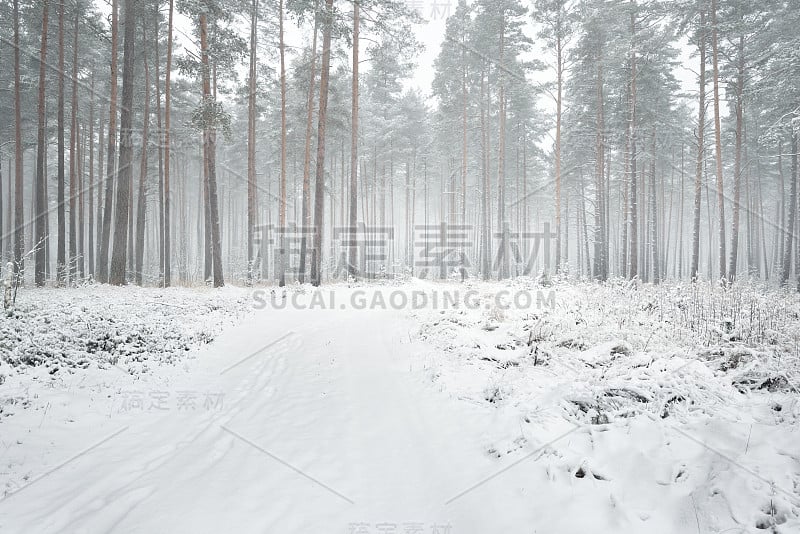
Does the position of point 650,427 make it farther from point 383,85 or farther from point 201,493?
point 383,85

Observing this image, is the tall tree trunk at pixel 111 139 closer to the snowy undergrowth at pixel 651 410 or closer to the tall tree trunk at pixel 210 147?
the tall tree trunk at pixel 210 147

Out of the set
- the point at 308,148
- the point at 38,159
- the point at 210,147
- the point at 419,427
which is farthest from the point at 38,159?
the point at 419,427

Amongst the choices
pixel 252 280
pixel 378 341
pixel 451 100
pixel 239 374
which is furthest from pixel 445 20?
pixel 239 374

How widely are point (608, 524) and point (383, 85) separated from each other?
31.8 m

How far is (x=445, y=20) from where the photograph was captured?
82.5 feet

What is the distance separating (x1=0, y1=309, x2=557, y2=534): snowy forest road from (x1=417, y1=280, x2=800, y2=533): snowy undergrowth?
392 mm

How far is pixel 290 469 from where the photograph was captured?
12.7 ft

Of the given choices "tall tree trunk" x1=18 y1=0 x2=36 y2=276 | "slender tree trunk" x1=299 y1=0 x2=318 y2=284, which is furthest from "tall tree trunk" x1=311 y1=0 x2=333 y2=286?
"tall tree trunk" x1=18 y1=0 x2=36 y2=276

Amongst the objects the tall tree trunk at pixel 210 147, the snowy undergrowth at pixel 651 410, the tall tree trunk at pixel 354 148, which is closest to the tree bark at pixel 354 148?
the tall tree trunk at pixel 354 148

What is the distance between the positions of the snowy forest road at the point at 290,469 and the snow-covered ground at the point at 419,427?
0.07 feet

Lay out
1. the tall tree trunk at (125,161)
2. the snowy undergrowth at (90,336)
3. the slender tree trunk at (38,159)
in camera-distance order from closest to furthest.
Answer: the snowy undergrowth at (90,336) < the tall tree trunk at (125,161) < the slender tree trunk at (38,159)

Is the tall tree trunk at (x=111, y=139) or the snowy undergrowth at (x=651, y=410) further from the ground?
the tall tree trunk at (x=111, y=139)

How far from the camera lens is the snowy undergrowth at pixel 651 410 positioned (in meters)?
2.71

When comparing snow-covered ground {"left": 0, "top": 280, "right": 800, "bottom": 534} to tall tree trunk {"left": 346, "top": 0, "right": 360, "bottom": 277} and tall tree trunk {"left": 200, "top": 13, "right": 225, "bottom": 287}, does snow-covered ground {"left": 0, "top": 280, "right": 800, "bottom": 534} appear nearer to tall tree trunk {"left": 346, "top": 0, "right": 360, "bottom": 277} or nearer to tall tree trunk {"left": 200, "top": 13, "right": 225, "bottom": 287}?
tall tree trunk {"left": 200, "top": 13, "right": 225, "bottom": 287}
